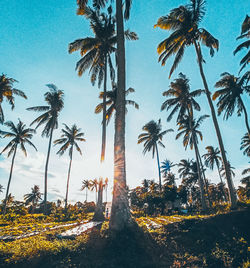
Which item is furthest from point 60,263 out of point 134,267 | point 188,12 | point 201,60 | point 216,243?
point 188,12

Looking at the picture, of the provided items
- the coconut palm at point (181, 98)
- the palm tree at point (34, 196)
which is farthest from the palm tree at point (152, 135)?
the palm tree at point (34, 196)

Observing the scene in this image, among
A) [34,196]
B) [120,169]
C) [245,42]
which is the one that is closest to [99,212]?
[120,169]

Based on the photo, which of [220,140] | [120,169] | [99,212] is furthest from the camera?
[99,212]

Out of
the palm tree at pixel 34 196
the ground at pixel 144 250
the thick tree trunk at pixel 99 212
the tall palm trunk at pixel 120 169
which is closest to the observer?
the ground at pixel 144 250

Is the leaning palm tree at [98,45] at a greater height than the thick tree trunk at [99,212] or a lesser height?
greater

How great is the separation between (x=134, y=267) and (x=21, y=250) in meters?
3.08

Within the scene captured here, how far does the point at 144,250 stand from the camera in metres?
4.47

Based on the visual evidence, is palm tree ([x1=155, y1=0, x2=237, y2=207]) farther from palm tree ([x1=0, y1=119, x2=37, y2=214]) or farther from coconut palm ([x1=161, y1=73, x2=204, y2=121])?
palm tree ([x1=0, y1=119, x2=37, y2=214])

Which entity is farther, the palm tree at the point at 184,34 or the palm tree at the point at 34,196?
the palm tree at the point at 34,196

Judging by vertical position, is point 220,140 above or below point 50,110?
below

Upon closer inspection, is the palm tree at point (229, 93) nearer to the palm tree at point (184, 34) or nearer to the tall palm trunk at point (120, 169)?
the palm tree at point (184, 34)

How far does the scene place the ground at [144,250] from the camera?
388cm

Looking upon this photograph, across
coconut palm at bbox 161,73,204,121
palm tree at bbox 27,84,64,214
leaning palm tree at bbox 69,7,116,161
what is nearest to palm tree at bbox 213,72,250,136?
coconut palm at bbox 161,73,204,121

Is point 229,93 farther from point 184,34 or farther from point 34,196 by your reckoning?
point 34,196
